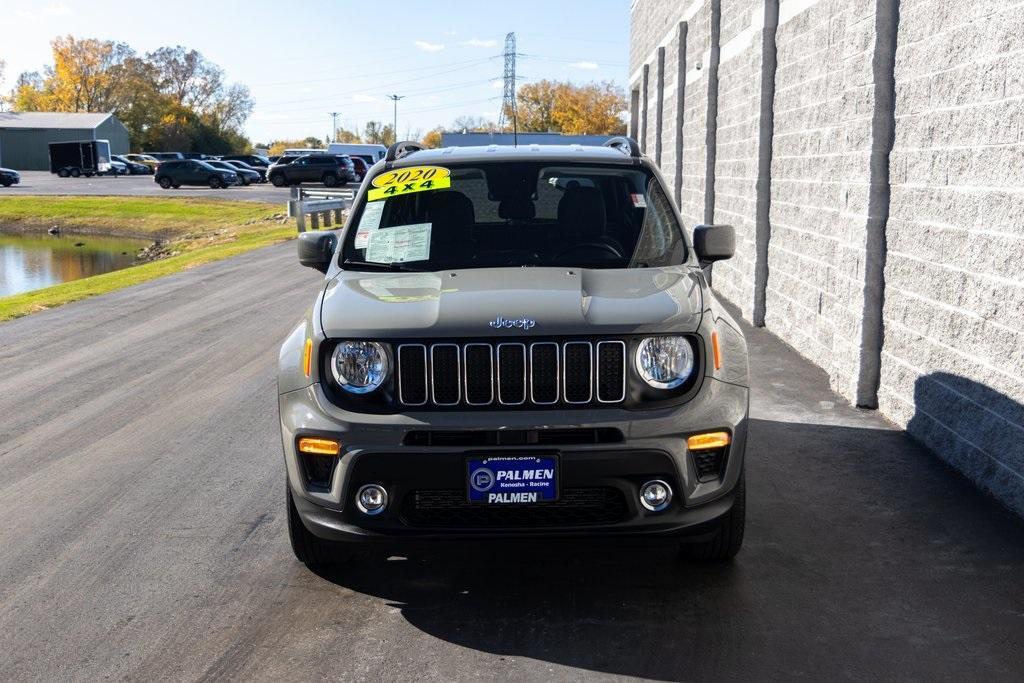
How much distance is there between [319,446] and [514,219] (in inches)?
73.7

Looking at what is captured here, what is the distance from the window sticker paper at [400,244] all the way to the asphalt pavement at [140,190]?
43.4 meters

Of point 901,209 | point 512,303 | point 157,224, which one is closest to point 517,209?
point 512,303

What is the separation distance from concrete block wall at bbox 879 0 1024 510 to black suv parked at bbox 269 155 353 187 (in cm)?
5333

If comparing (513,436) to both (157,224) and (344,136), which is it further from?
(344,136)

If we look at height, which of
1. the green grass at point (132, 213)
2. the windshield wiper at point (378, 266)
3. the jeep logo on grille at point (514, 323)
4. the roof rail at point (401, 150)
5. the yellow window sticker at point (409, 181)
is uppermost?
the roof rail at point (401, 150)

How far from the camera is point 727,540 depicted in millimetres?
5047

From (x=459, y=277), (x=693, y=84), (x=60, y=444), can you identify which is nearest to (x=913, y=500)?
(x=459, y=277)

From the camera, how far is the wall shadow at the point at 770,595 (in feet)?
13.9

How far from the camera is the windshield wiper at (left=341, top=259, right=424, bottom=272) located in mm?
5520

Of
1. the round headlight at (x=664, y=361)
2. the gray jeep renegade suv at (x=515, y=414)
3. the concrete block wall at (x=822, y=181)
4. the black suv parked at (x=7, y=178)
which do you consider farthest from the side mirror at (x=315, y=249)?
the black suv parked at (x=7, y=178)

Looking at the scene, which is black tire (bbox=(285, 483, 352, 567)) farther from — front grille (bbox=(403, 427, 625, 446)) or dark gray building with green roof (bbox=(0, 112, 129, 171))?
dark gray building with green roof (bbox=(0, 112, 129, 171))

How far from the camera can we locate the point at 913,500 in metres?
6.27

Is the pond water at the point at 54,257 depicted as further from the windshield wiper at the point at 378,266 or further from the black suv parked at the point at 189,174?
the windshield wiper at the point at 378,266

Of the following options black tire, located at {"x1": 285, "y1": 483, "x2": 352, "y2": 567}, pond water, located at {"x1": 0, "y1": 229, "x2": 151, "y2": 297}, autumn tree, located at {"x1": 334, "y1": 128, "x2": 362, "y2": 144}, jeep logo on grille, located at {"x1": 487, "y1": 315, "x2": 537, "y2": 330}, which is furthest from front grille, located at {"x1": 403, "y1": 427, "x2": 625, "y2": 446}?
autumn tree, located at {"x1": 334, "y1": 128, "x2": 362, "y2": 144}
